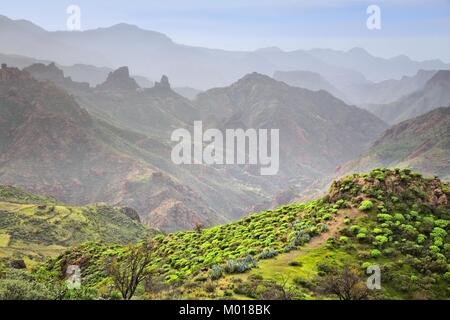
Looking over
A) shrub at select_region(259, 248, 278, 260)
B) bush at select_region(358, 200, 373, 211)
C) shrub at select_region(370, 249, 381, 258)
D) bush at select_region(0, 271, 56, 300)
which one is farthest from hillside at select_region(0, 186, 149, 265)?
shrub at select_region(370, 249, 381, 258)

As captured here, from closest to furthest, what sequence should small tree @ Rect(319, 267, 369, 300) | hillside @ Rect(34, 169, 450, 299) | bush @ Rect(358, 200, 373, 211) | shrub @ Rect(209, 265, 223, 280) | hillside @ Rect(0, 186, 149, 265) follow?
small tree @ Rect(319, 267, 369, 300) → hillside @ Rect(34, 169, 450, 299) → shrub @ Rect(209, 265, 223, 280) → bush @ Rect(358, 200, 373, 211) → hillside @ Rect(0, 186, 149, 265)

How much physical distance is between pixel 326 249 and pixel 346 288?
33.8 feet

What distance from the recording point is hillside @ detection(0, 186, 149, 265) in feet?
360

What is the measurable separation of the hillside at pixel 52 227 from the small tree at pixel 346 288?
8249 cm

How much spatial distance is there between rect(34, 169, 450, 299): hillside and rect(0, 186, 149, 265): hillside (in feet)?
213

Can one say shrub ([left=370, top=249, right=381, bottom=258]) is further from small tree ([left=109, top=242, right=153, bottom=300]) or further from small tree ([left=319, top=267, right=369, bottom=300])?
small tree ([left=109, top=242, right=153, bottom=300])

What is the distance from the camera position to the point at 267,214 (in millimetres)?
55188

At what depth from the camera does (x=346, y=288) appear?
26.9 meters

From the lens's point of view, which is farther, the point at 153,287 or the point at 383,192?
the point at 383,192

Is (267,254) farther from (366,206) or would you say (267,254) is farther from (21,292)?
(21,292)

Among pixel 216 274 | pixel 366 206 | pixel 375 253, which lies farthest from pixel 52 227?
pixel 375 253
